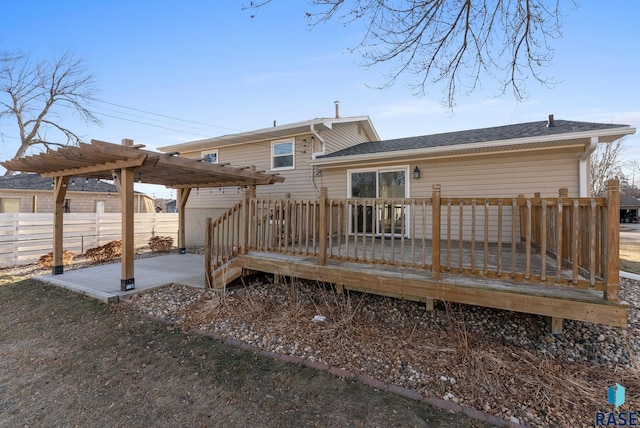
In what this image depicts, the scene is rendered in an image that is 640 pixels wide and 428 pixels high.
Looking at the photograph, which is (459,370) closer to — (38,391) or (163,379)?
(163,379)

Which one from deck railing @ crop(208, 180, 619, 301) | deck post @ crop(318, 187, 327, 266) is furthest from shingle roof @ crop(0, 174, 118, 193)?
deck post @ crop(318, 187, 327, 266)

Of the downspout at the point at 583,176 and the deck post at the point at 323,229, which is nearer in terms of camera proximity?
the deck post at the point at 323,229

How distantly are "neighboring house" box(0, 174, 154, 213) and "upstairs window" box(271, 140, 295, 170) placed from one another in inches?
398

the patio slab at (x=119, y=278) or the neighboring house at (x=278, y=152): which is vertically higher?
the neighboring house at (x=278, y=152)

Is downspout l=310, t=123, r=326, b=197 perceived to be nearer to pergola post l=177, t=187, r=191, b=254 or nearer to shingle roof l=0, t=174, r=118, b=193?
pergola post l=177, t=187, r=191, b=254

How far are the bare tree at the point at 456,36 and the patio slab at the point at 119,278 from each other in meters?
5.31

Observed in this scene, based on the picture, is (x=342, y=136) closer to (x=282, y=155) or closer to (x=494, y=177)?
(x=282, y=155)

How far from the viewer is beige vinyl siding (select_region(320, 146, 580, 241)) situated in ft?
20.9

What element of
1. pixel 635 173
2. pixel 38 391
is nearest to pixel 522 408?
pixel 38 391

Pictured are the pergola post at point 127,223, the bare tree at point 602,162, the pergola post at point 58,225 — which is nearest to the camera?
the pergola post at point 127,223

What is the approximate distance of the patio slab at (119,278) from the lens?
18.9 ft

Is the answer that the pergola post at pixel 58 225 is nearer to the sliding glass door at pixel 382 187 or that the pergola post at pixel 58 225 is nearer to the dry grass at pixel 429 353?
the dry grass at pixel 429 353

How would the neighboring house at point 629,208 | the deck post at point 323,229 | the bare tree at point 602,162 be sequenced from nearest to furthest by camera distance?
the deck post at point 323,229 < the bare tree at point 602,162 < the neighboring house at point 629,208

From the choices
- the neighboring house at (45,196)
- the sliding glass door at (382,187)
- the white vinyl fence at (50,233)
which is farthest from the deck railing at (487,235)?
the neighboring house at (45,196)
